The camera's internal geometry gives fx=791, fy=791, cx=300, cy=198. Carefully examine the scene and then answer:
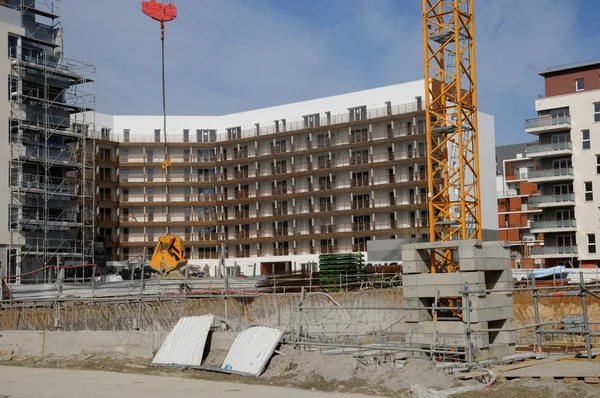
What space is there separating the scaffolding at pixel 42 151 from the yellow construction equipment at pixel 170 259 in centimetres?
1752

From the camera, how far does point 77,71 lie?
71688 millimetres

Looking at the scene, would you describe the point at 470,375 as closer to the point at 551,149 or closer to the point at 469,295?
the point at 469,295

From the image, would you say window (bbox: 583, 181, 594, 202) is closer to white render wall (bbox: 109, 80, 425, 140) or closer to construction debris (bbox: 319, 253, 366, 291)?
white render wall (bbox: 109, 80, 425, 140)

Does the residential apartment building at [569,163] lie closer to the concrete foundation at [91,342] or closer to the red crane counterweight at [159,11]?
the red crane counterweight at [159,11]

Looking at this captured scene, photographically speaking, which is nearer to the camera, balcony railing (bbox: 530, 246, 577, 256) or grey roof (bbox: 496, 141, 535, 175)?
balcony railing (bbox: 530, 246, 577, 256)

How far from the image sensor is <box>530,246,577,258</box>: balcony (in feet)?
243

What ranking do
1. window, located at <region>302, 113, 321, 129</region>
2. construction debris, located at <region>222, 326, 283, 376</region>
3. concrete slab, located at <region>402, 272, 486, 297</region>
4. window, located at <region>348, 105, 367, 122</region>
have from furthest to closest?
window, located at <region>302, 113, 321, 129</region> < window, located at <region>348, 105, 367, 122</region> < concrete slab, located at <region>402, 272, 486, 297</region> < construction debris, located at <region>222, 326, 283, 376</region>

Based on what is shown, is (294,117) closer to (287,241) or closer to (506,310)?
(287,241)

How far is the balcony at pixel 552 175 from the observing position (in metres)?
74.4

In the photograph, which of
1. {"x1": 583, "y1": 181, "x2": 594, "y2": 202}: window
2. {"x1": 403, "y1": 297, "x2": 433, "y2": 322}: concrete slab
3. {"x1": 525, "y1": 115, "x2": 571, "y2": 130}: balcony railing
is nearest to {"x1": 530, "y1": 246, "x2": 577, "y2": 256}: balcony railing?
{"x1": 583, "y1": 181, "x2": 594, "y2": 202}: window

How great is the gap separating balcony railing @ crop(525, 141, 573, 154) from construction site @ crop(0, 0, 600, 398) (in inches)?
100

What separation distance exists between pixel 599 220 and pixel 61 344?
Answer: 55574 millimetres

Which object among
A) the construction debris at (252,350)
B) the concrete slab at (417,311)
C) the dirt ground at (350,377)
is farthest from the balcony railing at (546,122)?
the dirt ground at (350,377)

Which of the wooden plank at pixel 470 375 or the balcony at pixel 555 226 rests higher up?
the balcony at pixel 555 226
